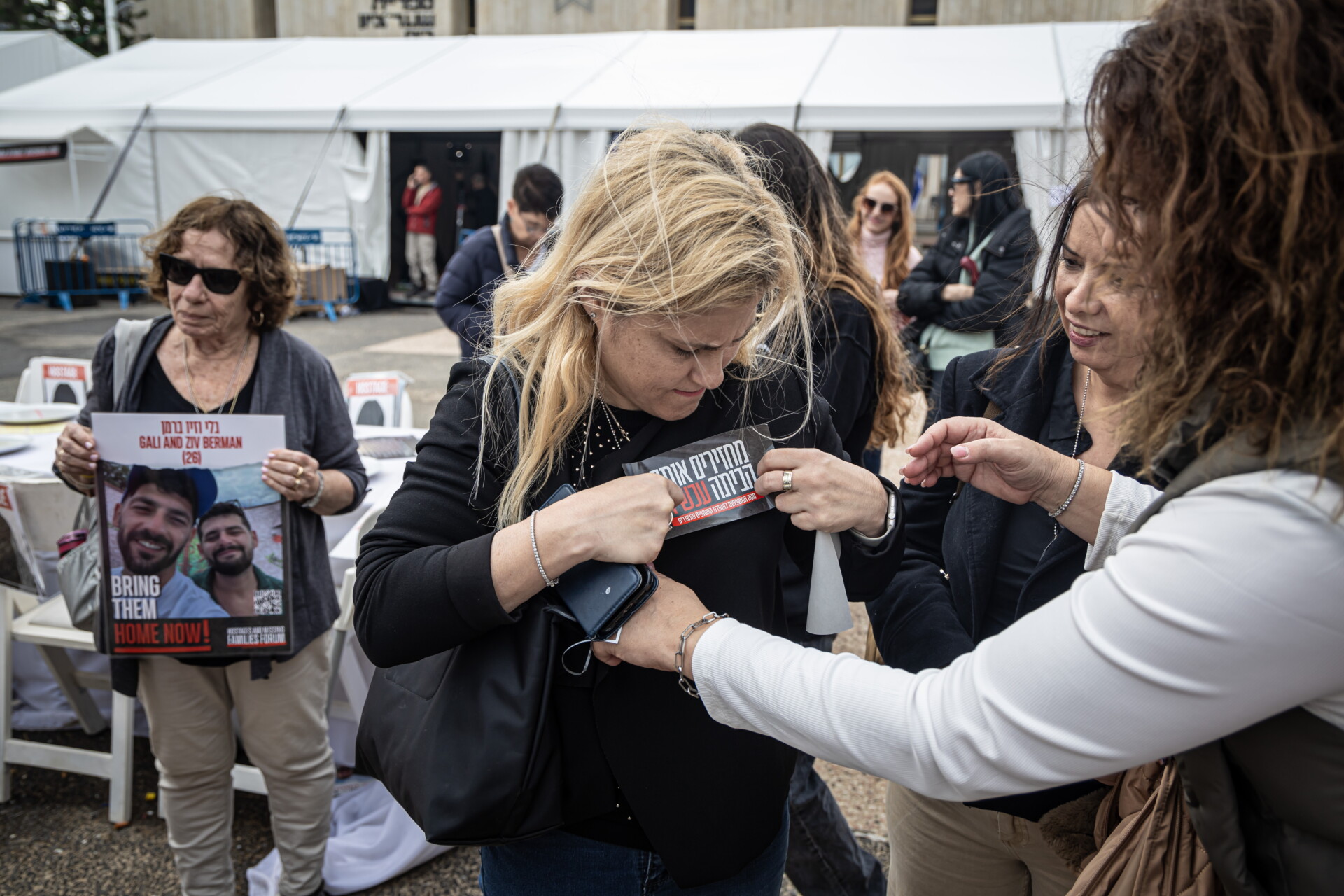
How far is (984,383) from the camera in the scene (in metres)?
1.81

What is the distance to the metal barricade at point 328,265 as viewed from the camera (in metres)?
13.3

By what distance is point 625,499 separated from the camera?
1208 millimetres

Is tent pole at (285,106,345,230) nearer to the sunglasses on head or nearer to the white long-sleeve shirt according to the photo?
the sunglasses on head

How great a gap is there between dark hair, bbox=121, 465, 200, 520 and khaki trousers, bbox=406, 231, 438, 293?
13.9 metres

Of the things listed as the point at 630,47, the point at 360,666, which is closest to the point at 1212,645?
the point at 360,666

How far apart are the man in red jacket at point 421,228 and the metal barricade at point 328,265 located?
1474mm

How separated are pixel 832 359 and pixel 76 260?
1483 centimetres

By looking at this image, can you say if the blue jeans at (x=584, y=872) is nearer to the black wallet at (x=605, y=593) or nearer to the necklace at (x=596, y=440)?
the black wallet at (x=605, y=593)

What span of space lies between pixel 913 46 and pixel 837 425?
12.1m

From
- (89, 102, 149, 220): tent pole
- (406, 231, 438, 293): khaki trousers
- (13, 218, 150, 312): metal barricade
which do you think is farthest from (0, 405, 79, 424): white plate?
(406, 231, 438, 293): khaki trousers

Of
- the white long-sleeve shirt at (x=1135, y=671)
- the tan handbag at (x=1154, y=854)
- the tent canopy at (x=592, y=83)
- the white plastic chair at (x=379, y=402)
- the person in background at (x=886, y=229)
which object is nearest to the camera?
the white long-sleeve shirt at (x=1135, y=671)

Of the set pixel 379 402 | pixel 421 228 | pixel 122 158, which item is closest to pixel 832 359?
pixel 379 402

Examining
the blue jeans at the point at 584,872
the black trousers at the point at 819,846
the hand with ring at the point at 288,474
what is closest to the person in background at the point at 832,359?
the black trousers at the point at 819,846

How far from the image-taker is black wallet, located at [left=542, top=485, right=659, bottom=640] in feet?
3.88
